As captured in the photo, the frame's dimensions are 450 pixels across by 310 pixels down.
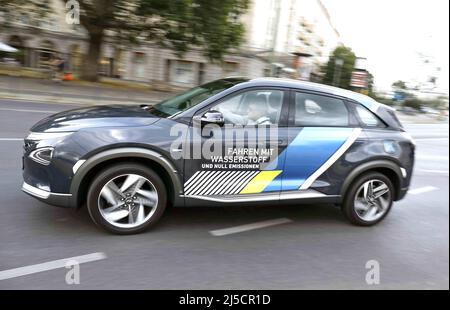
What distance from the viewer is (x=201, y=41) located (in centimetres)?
2309

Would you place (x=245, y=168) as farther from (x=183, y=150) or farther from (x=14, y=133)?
(x=14, y=133)

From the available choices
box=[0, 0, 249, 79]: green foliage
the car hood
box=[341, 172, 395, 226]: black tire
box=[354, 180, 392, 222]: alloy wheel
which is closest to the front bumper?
the car hood

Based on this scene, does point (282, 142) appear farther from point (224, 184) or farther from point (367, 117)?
point (367, 117)

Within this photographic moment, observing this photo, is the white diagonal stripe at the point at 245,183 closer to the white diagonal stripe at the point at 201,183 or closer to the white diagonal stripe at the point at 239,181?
the white diagonal stripe at the point at 239,181

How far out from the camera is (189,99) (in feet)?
15.4

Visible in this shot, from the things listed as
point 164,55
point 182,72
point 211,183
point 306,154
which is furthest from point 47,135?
point 164,55

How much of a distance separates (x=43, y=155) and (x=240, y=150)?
188 cm

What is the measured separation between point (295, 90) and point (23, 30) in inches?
1113

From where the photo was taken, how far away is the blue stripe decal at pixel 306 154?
178 inches

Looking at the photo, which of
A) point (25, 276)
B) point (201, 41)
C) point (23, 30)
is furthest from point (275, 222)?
point (23, 30)

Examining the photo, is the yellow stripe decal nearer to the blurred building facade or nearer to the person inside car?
the person inside car

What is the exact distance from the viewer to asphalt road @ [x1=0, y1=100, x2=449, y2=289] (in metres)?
3.52

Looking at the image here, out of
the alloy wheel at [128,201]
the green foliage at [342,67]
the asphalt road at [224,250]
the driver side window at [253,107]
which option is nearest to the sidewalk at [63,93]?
the asphalt road at [224,250]

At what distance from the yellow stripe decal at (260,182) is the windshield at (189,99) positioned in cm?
99
